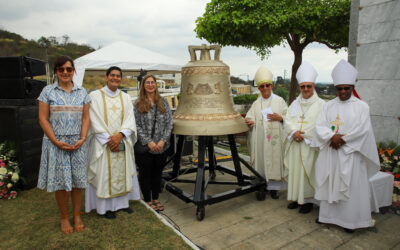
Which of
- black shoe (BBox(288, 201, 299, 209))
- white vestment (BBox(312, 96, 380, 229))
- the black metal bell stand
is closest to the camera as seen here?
white vestment (BBox(312, 96, 380, 229))

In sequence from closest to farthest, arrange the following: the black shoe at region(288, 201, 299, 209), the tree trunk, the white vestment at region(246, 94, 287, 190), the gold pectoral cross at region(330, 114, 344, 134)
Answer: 1. the gold pectoral cross at region(330, 114, 344, 134)
2. the black shoe at region(288, 201, 299, 209)
3. the white vestment at region(246, 94, 287, 190)
4. the tree trunk

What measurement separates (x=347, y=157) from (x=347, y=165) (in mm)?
100

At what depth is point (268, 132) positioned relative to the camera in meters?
4.70

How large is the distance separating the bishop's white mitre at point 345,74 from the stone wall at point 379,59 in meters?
1.90

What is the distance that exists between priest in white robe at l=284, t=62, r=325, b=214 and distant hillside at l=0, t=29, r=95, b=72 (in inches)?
2248

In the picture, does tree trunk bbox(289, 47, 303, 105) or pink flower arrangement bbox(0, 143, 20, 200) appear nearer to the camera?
pink flower arrangement bbox(0, 143, 20, 200)

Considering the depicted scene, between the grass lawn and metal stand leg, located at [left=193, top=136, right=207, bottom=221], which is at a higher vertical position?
metal stand leg, located at [left=193, top=136, right=207, bottom=221]

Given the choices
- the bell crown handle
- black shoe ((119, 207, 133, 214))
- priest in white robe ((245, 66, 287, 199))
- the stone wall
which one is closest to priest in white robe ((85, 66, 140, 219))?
black shoe ((119, 207, 133, 214))

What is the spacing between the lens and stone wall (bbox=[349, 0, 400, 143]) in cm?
481

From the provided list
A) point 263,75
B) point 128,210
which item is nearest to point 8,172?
point 128,210

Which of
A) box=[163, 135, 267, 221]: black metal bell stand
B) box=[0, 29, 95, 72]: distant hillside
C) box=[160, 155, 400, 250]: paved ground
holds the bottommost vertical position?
box=[160, 155, 400, 250]: paved ground

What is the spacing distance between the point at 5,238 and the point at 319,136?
Answer: 13.7 ft

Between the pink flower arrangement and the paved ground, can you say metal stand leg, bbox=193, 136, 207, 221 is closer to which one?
the paved ground

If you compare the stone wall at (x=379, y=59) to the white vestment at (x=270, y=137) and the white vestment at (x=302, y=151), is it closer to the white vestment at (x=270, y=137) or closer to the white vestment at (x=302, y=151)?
the white vestment at (x=302, y=151)
